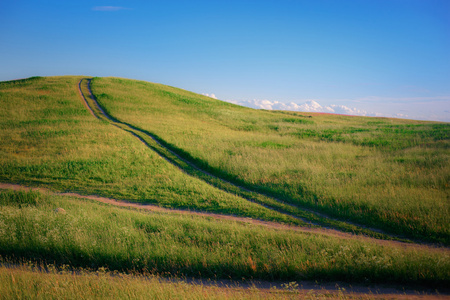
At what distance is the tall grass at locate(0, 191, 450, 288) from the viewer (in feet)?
20.9

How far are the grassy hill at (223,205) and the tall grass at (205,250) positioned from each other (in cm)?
4

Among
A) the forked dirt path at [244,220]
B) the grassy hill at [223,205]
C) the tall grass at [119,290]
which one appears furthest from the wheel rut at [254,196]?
the tall grass at [119,290]

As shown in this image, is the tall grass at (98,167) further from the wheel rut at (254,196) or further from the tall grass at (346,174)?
the tall grass at (346,174)

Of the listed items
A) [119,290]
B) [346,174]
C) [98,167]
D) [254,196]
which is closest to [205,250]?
[119,290]

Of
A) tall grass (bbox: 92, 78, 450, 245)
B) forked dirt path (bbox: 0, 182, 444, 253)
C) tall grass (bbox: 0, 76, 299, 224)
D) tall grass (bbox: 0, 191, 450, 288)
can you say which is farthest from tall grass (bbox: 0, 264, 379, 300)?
tall grass (bbox: 92, 78, 450, 245)

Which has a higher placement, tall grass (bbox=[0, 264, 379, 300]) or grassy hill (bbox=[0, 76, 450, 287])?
grassy hill (bbox=[0, 76, 450, 287])

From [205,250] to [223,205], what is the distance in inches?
163

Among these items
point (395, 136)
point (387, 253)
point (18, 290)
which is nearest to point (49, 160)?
point (18, 290)

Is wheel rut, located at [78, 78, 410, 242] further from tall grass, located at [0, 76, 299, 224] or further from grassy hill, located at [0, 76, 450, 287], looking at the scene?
tall grass, located at [0, 76, 299, 224]

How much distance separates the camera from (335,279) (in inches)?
249

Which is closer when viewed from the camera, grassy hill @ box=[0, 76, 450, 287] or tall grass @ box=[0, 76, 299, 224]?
grassy hill @ box=[0, 76, 450, 287]

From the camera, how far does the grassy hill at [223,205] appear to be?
22.0 feet

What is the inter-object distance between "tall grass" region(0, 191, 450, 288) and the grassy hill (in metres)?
0.04

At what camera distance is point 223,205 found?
11258 millimetres
